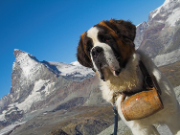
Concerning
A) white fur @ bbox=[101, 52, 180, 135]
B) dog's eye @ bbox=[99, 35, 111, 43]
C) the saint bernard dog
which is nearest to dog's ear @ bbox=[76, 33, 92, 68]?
the saint bernard dog

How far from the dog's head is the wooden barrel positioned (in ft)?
1.75

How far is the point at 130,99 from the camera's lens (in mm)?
3547

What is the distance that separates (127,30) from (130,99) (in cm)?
120

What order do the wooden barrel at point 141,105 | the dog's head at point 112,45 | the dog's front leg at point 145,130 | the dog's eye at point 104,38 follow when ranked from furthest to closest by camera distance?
the dog's front leg at point 145,130
the dog's eye at point 104,38
the dog's head at point 112,45
the wooden barrel at point 141,105

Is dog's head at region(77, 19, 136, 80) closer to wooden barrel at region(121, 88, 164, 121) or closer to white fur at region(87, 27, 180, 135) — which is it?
white fur at region(87, 27, 180, 135)

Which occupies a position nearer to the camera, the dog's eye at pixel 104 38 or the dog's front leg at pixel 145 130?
the dog's eye at pixel 104 38

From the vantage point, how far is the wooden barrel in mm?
3162

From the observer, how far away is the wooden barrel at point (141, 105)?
10.4ft

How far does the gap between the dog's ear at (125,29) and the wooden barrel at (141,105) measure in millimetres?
982

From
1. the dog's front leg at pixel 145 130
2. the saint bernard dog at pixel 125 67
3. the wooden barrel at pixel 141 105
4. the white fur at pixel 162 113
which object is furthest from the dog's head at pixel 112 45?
the dog's front leg at pixel 145 130

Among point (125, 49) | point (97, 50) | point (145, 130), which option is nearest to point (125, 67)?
point (125, 49)

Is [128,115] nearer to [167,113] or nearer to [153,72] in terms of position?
[167,113]

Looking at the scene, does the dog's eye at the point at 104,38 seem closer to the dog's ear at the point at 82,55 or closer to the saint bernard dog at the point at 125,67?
the saint bernard dog at the point at 125,67

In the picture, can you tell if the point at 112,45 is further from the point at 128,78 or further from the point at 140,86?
the point at 140,86
